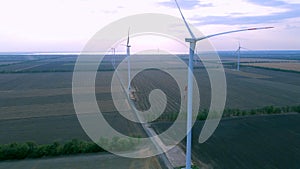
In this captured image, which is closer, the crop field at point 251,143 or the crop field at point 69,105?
the crop field at point 251,143

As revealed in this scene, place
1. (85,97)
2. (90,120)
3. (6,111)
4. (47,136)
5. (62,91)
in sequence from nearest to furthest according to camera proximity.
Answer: (47,136) < (90,120) < (6,111) < (85,97) < (62,91)

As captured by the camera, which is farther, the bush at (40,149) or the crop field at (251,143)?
the bush at (40,149)

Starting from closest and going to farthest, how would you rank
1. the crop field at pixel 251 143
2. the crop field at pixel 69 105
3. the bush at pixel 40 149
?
1. the crop field at pixel 251 143
2. the bush at pixel 40 149
3. the crop field at pixel 69 105

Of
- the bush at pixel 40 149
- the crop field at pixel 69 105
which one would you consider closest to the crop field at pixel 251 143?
the crop field at pixel 69 105

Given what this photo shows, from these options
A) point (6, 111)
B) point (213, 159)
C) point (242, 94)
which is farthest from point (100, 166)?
point (242, 94)

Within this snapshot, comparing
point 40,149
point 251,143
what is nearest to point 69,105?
point 40,149

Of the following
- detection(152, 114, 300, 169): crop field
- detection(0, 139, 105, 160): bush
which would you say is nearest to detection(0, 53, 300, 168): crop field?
detection(152, 114, 300, 169): crop field

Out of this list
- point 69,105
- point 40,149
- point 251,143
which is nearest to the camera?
point 40,149

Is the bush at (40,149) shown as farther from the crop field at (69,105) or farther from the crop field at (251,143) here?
the crop field at (251,143)

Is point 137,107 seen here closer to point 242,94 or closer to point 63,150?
point 63,150

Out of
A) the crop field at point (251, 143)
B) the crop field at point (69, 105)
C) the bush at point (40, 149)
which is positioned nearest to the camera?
the crop field at point (251, 143)

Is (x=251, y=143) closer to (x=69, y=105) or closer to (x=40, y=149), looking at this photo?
(x=40, y=149)
